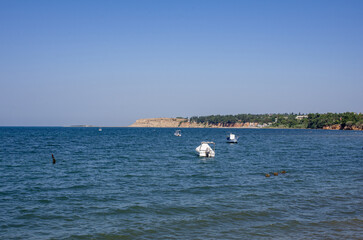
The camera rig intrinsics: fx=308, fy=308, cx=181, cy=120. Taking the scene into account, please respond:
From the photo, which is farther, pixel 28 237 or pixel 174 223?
pixel 174 223

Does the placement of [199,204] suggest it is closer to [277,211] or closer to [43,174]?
[277,211]

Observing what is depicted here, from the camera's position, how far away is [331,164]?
4081cm

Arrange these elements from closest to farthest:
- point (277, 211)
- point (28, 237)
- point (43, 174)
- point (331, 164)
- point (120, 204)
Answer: point (28, 237) < point (277, 211) < point (120, 204) < point (43, 174) < point (331, 164)

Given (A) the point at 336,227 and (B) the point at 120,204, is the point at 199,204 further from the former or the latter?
(A) the point at 336,227

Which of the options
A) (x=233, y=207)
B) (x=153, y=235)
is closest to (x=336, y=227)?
(x=233, y=207)

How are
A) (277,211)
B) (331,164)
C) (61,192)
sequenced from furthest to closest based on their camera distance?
(331,164), (61,192), (277,211)

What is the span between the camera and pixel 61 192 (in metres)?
23.8

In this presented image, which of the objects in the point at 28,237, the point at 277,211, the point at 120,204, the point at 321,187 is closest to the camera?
the point at 28,237

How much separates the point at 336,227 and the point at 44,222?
15.5m

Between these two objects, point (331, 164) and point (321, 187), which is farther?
point (331, 164)

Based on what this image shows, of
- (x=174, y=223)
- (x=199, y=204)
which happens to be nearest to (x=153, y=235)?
(x=174, y=223)

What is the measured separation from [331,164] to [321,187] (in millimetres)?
17204

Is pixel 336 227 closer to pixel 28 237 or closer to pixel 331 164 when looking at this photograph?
pixel 28 237

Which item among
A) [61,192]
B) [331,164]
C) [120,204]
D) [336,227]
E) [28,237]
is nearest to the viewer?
[28,237]
